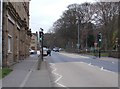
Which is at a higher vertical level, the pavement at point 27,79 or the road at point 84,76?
the pavement at point 27,79

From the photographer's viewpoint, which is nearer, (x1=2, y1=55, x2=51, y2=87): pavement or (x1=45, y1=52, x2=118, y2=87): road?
(x1=2, y1=55, x2=51, y2=87): pavement

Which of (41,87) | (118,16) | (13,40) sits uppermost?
(118,16)

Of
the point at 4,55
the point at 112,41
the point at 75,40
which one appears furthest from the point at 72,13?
the point at 4,55

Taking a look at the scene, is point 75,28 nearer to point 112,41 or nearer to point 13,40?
point 112,41

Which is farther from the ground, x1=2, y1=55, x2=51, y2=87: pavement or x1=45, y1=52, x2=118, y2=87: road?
x1=2, y1=55, x2=51, y2=87: pavement

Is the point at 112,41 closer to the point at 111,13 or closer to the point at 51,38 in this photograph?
the point at 111,13

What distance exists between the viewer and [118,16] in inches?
2498

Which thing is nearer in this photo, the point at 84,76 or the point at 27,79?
the point at 27,79

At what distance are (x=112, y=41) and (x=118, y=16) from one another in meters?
10.7

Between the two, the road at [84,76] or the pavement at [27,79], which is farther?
the road at [84,76]

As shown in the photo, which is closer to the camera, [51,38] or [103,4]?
[103,4]

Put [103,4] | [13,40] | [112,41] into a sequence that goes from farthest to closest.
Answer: [112,41] → [103,4] → [13,40]

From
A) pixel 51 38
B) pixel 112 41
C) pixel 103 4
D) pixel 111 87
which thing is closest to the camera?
pixel 111 87

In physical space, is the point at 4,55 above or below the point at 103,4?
below
